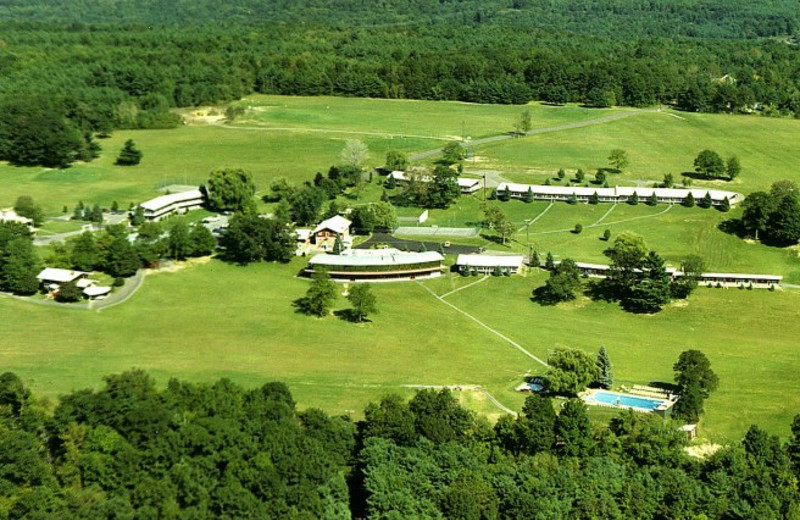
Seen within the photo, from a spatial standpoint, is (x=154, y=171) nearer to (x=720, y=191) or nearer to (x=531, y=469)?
(x=720, y=191)

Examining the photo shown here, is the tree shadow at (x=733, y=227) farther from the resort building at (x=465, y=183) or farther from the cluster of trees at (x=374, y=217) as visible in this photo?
the cluster of trees at (x=374, y=217)

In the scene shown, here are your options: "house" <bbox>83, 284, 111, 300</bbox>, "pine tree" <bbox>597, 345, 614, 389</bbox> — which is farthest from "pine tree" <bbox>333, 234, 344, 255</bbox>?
"pine tree" <bbox>597, 345, 614, 389</bbox>

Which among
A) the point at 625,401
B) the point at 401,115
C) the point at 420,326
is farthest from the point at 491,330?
the point at 401,115

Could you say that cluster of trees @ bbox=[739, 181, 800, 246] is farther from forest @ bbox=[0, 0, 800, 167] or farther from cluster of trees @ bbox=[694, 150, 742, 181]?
forest @ bbox=[0, 0, 800, 167]

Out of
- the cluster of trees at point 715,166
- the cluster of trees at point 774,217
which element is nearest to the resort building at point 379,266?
the cluster of trees at point 774,217

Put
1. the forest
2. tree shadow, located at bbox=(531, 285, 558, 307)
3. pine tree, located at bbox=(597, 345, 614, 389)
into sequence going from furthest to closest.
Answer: the forest, tree shadow, located at bbox=(531, 285, 558, 307), pine tree, located at bbox=(597, 345, 614, 389)

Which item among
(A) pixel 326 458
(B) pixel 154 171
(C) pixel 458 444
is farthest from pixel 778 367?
(B) pixel 154 171
